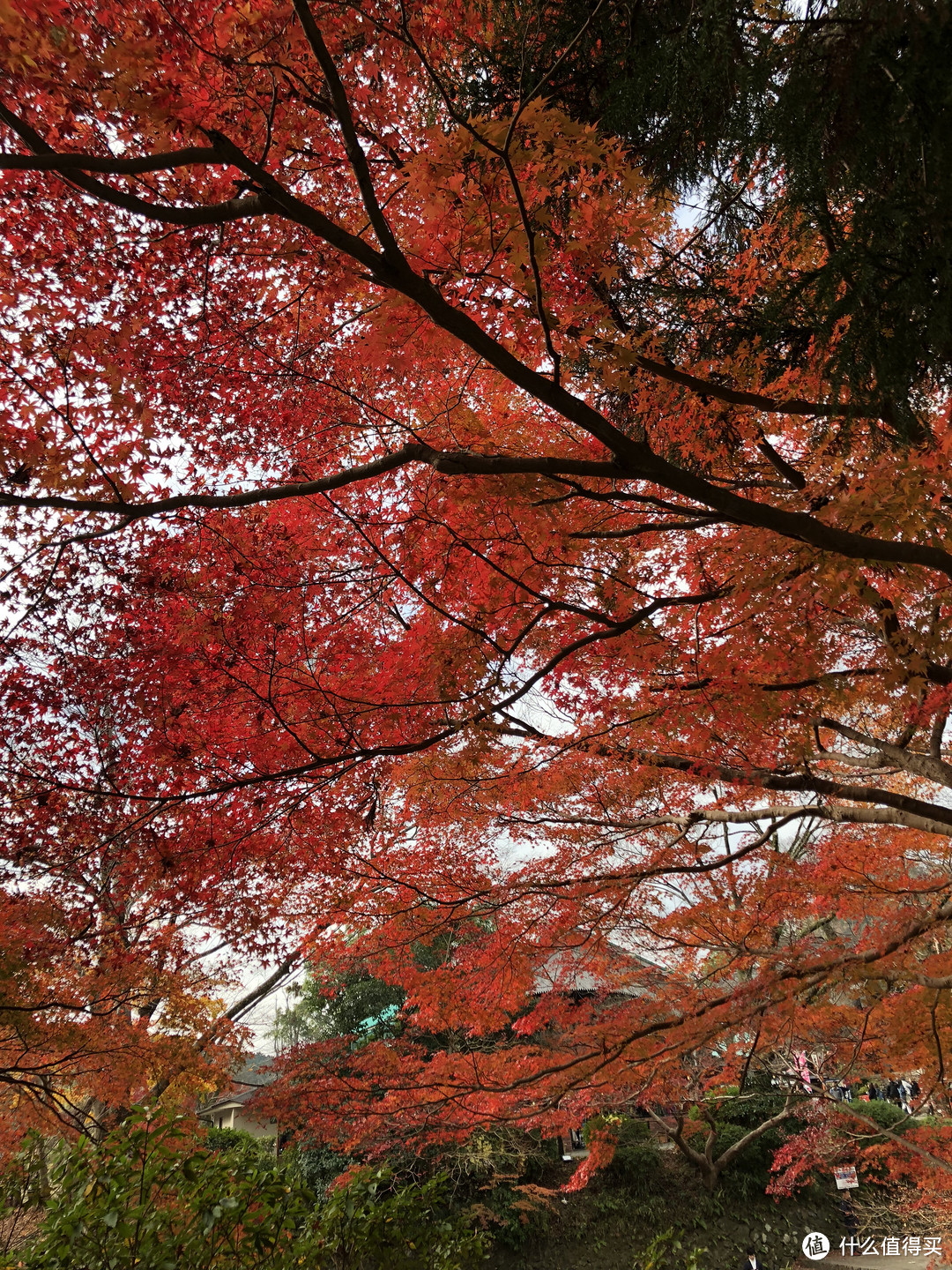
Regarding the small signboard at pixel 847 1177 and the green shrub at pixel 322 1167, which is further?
the green shrub at pixel 322 1167

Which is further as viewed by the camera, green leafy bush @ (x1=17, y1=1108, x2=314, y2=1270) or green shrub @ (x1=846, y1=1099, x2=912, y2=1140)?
green shrub @ (x1=846, y1=1099, x2=912, y2=1140)

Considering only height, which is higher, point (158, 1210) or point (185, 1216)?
point (158, 1210)

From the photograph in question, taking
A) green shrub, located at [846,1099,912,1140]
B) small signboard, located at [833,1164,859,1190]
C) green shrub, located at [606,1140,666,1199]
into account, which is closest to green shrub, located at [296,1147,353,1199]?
green shrub, located at [606,1140,666,1199]

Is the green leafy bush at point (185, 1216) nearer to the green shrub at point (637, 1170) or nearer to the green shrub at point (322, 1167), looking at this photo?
the green shrub at point (322, 1167)

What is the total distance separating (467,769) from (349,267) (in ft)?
12.3

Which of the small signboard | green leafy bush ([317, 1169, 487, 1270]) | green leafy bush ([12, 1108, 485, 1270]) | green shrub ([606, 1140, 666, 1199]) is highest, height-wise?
green leafy bush ([12, 1108, 485, 1270])

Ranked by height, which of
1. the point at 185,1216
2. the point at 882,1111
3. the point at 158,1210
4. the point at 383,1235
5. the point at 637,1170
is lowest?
the point at 637,1170

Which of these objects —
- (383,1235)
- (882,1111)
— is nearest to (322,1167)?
(383,1235)

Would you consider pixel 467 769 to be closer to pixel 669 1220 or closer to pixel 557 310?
pixel 557 310

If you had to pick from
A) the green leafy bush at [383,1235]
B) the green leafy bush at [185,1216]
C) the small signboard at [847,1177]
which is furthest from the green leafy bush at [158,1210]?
the small signboard at [847,1177]

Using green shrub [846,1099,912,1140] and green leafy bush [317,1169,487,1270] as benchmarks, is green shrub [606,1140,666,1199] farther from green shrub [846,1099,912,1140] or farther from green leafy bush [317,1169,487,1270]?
green leafy bush [317,1169,487,1270]

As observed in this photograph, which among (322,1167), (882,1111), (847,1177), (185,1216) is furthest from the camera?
(882,1111)

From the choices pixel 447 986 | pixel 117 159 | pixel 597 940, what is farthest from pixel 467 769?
pixel 117 159

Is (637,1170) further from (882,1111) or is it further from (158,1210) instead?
(158,1210)
